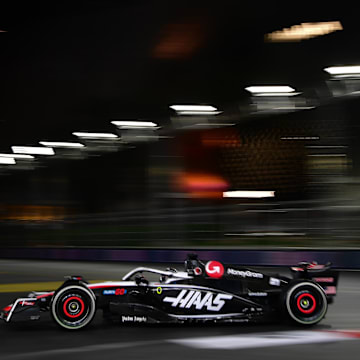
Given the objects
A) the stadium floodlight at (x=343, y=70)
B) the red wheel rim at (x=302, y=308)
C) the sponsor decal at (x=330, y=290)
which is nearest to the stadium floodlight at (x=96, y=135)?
the stadium floodlight at (x=343, y=70)

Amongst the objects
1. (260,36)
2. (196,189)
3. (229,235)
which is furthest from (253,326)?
(260,36)

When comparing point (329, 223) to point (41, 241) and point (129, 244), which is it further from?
point (41, 241)

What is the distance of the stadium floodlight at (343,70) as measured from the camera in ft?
49.1

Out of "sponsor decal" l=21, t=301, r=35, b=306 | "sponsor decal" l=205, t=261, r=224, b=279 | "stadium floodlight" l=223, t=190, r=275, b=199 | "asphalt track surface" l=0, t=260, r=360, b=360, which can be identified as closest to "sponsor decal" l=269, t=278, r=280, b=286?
"asphalt track surface" l=0, t=260, r=360, b=360

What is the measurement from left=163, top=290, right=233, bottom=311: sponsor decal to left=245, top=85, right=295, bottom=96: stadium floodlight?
1112 cm

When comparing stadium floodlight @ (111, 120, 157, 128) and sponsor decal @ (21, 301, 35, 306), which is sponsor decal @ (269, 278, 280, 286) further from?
stadium floodlight @ (111, 120, 157, 128)

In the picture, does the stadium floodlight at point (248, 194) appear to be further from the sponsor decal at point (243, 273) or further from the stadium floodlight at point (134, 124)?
the sponsor decal at point (243, 273)

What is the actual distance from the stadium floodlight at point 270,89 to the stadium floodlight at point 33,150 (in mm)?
8348

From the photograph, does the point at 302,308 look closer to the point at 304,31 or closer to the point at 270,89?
the point at 270,89

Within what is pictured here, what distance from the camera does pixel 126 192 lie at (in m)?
19.4

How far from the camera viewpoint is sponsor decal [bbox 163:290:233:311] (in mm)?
6504

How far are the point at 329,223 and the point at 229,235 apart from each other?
270 centimetres

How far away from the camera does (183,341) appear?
5.79 meters

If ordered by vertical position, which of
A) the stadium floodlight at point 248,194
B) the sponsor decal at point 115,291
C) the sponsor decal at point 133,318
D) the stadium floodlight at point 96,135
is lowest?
the sponsor decal at point 133,318
